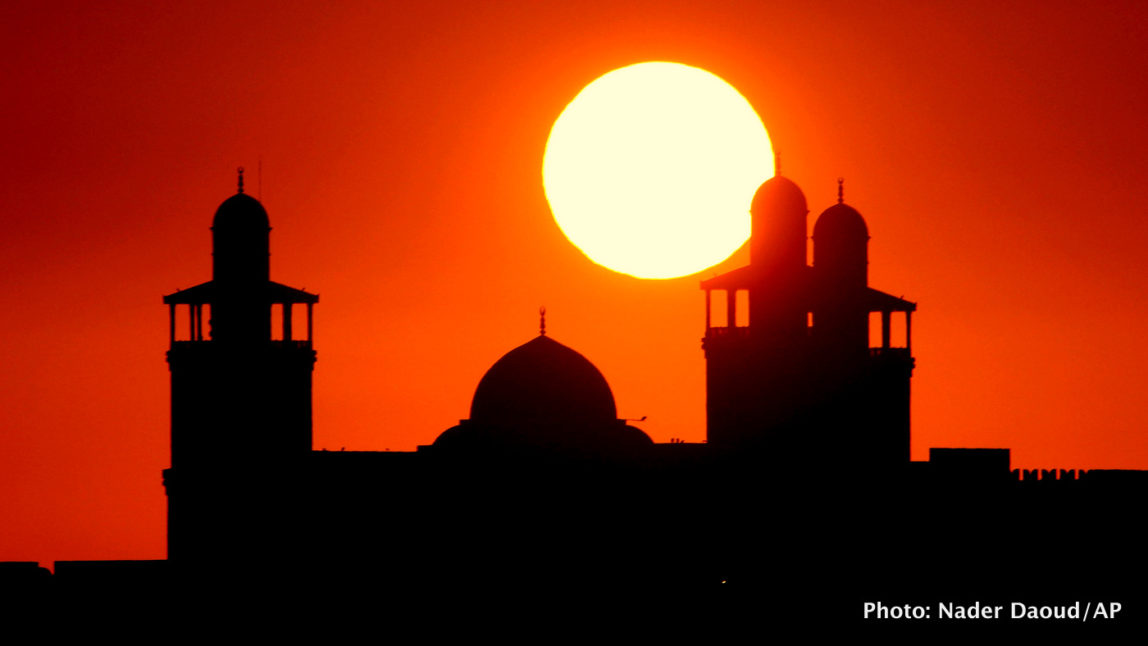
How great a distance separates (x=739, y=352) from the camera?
46594 millimetres

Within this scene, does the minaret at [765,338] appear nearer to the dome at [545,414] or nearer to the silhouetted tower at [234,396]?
the dome at [545,414]

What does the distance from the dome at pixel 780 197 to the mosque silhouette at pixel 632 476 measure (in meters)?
0.04

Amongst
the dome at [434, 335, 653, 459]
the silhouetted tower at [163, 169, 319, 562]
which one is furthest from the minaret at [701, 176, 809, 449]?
the silhouetted tower at [163, 169, 319, 562]

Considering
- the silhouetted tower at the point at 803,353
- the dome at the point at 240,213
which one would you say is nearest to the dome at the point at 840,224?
the silhouetted tower at the point at 803,353


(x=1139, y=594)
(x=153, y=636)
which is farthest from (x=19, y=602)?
(x=1139, y=594)

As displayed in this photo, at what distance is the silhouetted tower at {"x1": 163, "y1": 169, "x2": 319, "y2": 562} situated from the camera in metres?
45.6

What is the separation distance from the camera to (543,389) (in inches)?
1823

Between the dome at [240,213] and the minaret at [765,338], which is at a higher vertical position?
the dome at [240,213]

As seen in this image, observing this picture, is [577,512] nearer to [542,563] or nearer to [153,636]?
[542,563]

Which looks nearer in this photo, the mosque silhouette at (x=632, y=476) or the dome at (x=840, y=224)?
the mosque silhouette at (x=632, y=476)

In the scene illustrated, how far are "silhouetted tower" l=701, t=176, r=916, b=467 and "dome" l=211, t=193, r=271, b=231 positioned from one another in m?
7.92

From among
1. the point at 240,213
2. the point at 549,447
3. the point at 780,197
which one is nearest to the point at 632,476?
the point at 549,447

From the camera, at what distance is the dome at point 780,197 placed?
45750 millimetres

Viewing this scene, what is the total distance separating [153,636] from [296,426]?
710cm
